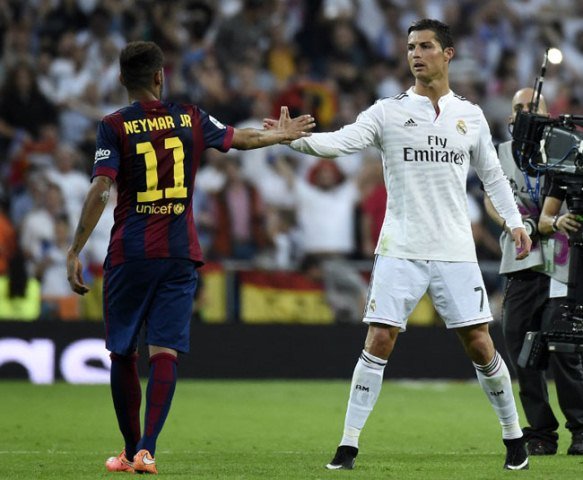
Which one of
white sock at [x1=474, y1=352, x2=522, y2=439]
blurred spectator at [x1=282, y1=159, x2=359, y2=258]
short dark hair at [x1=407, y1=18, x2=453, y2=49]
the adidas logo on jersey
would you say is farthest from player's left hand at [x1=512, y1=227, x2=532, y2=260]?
blurred spectator at [x1=282, y1=159, x2=359, y2=258]

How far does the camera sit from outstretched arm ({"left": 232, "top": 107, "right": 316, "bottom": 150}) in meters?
7.55

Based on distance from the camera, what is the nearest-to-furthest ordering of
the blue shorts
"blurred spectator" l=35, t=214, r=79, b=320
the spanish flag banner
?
the blue shorts, "blurred spectator" l=35, t=214, r=79, b=320, the spanish flag banner

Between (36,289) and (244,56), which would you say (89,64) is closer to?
(244,56)

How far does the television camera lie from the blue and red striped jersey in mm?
2151

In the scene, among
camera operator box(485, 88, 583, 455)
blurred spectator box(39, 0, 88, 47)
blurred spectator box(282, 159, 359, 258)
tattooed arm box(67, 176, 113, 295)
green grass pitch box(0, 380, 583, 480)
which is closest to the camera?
tattooed arm box(67, 176, 113, 295)

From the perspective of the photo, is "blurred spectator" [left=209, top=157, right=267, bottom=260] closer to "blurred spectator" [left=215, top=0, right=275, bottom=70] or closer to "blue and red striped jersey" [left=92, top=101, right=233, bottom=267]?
"blurred spectator" [left=215, top=0, right=275, bottom=70]

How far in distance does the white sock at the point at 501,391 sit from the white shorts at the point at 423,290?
29 cm

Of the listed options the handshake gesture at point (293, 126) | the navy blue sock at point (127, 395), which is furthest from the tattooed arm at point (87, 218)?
the handshake gesture at point (293, 126)

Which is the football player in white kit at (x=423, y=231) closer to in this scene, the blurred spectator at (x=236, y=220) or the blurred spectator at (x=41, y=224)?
the blurred spectator at (x=41, y=224)

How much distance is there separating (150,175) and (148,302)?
69 centimetres

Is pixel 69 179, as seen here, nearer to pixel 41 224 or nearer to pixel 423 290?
pixel 41 224

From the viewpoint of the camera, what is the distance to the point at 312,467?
25.4 ft

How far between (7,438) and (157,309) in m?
2.83

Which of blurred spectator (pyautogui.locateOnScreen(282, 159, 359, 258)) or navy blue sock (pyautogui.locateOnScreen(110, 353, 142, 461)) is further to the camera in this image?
blurred spectator (pyautogui.locateOnScreen(282, 159, 359, 258))
